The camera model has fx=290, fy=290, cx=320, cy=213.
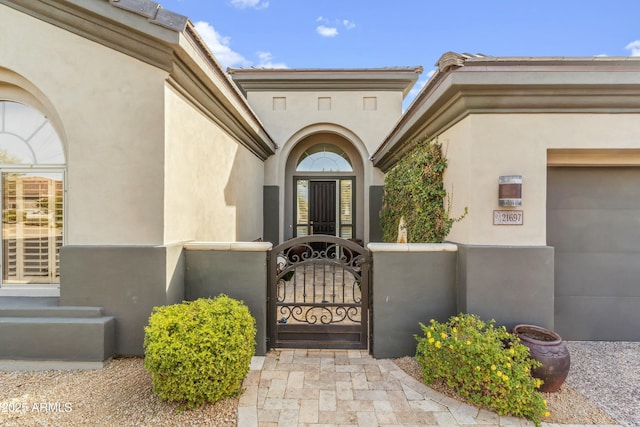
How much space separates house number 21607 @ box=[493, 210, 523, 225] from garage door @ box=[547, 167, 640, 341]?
1.03 m

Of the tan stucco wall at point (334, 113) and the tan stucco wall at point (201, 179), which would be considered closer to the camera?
the tan stucco wall at point (201, 179)

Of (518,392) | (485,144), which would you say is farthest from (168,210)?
(518,392)

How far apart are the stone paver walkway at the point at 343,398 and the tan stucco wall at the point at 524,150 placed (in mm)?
1908

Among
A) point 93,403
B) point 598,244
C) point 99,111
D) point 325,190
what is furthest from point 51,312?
point 325,190

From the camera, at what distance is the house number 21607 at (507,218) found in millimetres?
3709

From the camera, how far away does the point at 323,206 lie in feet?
33.8

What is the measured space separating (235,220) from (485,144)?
5056 mm

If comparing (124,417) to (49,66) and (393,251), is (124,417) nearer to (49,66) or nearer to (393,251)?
(393,251)

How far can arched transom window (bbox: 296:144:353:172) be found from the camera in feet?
33.9

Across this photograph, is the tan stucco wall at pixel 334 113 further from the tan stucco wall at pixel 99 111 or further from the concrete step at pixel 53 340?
the concrete step at pixel 53 340

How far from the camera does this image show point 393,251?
3971 mm

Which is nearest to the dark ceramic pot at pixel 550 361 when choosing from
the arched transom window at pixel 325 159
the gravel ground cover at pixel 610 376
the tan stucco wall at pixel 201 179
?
the gravel ground cover at pixel 610 376

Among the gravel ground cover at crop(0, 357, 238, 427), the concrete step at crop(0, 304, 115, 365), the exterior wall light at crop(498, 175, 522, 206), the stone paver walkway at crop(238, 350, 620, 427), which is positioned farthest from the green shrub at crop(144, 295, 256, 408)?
the exterior wall light at crop(498, 175, 522, 206)

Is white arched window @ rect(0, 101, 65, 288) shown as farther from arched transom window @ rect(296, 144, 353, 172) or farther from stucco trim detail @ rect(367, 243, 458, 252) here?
arched transom window @ rect(296, 144, 353, 172)
